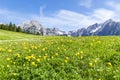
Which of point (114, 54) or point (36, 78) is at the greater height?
point (114, 54)

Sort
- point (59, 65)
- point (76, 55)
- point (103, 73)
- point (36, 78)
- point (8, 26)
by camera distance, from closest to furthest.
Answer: point (36, 78), point (103, 73), point (59, 65), point (76, 55), point (8, 26)

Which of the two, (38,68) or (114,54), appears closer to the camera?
(38,68)

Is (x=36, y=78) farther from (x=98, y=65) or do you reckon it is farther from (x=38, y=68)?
(x=98, y=65)

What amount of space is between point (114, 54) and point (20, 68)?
5214 millimetres

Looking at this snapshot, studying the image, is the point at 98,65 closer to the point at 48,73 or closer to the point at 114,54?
the point at 114,54

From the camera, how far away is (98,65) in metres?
12.9

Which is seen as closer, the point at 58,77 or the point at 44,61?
the point at 58,77

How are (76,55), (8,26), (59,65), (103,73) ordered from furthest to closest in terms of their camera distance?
(8,26) < (76,55) < (59,65) < (103,73)

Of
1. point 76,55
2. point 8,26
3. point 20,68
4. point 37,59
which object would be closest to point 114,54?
point 76,55

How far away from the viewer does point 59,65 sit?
12719 millimetres

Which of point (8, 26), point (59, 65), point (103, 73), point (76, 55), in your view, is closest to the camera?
point (103, 73)

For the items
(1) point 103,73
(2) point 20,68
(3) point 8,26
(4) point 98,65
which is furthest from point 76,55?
(3) point 8,26

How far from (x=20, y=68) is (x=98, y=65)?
380 cm

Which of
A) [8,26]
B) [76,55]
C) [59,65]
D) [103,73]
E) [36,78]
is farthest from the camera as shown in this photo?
[8,26]
